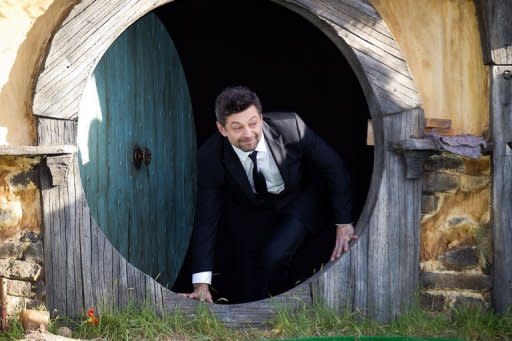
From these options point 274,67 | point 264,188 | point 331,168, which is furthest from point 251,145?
point 274,67

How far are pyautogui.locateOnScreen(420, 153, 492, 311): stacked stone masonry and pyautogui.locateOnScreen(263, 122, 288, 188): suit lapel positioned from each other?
37.0 inches

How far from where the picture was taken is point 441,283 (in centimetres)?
548

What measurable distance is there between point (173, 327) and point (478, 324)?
5.83 feet

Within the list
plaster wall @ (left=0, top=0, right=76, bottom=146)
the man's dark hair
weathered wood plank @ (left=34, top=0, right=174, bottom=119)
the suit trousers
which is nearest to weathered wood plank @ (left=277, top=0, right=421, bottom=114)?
the man's dark hair

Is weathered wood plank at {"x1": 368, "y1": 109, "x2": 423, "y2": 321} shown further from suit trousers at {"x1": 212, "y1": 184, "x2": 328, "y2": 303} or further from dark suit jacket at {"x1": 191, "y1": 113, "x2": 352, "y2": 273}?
suit trousers at {"x1": 212, "y1": 184, "x2": 328, "y2": 303}

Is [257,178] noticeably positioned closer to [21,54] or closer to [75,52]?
[75,52]

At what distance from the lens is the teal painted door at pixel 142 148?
19.3 ft

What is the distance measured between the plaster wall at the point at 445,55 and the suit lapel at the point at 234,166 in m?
1.21

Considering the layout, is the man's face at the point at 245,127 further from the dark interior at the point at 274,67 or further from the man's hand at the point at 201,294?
the dark interior at the point at 274,67

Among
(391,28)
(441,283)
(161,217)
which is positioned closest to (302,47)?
(161,217)

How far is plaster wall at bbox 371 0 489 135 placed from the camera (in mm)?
5398

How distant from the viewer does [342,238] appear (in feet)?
18.9

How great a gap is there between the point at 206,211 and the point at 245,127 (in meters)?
0.72

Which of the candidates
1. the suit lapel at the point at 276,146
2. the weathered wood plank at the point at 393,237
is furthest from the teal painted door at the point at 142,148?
the weathered wood plank at the point at 393,237
